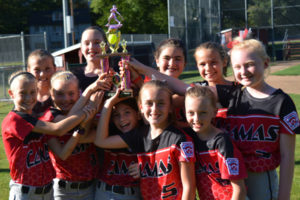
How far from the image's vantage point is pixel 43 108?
3490 mm

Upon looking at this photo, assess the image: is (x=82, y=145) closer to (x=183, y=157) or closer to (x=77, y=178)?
(x=77, y=178)

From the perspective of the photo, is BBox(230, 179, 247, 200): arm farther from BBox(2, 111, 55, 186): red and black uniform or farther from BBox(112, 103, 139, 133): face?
BBox(2, 111, 55, 186): red and black uniform

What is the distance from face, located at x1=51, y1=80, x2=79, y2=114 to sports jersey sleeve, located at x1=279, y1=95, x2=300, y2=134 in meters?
1.66

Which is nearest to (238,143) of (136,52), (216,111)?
(216,111)

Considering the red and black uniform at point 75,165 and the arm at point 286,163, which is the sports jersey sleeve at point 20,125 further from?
the arm at point 286,163

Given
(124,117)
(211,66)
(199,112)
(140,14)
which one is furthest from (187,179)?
(140,14)

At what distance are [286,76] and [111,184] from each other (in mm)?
16976

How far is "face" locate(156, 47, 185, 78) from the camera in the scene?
3.42 meters

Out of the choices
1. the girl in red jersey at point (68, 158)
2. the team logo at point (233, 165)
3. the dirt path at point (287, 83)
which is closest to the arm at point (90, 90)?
the girl in red jersey at point (68, 158)

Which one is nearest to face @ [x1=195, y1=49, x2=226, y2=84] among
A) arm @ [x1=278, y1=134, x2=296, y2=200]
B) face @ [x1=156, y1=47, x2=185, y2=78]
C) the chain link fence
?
face @ [x1=156, y1=47, x2=185, y2=78]

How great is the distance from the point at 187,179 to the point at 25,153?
133 centimetres

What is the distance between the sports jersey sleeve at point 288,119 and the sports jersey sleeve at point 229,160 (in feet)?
1.18

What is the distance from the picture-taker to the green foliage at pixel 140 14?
3669 cm

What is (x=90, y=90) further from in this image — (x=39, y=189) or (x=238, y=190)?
(x=238, y=190)
